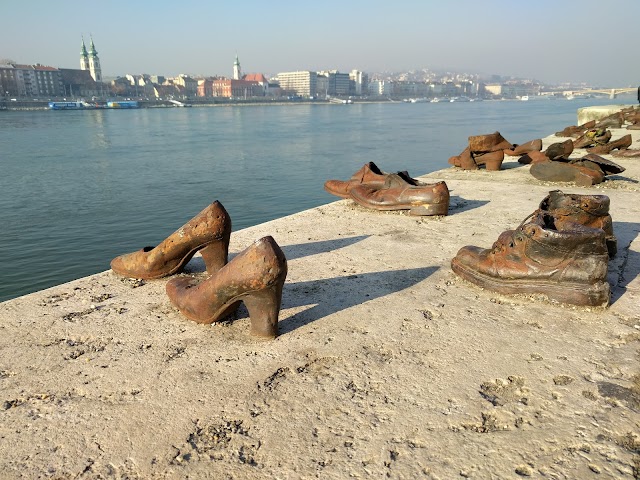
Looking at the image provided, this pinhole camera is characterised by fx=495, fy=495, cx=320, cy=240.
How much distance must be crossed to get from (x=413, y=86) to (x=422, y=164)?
178132mm

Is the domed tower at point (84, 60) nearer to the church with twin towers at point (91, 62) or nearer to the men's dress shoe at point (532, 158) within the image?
the church with twin towers at point (91, 62)

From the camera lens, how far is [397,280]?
3.59 metres

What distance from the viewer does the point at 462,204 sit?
239 inches

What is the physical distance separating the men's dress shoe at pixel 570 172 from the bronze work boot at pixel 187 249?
5.62 metres

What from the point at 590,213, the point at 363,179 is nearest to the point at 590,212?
the point at 590,213

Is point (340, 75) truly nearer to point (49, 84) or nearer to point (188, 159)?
point (49, 84)

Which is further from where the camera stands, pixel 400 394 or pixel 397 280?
pixel 397 280

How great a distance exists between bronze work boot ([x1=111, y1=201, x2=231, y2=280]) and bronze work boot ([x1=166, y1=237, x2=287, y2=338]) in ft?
1.89

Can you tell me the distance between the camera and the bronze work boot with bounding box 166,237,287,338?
2514mm

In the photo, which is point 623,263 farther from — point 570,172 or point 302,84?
point 302,84

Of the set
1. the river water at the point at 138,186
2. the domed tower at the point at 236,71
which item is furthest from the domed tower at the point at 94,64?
the river water at the point at 138,186

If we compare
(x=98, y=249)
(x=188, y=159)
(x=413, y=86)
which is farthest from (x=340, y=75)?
(x=98, y=249)

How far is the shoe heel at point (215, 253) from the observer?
3.48 metres

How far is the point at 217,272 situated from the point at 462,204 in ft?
13.5
